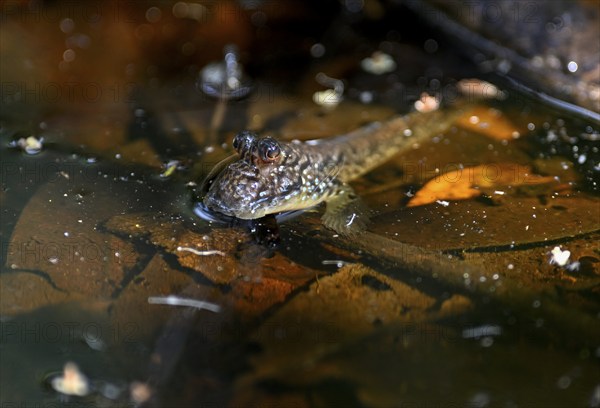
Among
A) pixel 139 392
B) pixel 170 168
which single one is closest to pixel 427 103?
pixel 170 168

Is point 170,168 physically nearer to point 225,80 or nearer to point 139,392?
point 225,80

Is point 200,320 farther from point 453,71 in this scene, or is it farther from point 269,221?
point 453,71

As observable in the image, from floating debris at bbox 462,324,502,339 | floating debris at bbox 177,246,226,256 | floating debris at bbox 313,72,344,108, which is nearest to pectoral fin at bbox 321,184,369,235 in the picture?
floating debris at bbox 177,246,226,256

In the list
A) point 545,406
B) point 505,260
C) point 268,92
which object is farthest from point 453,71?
point 545,406

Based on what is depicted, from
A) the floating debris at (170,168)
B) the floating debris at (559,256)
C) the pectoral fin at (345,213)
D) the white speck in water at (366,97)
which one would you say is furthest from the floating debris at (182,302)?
the white speck in water at (366,97)

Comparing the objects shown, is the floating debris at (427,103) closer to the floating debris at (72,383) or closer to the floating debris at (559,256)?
the floating debris at (559,256)

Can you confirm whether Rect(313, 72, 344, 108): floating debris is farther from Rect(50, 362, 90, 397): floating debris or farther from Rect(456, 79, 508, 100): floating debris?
Rect(50, 362, 90, 397): floating debris
